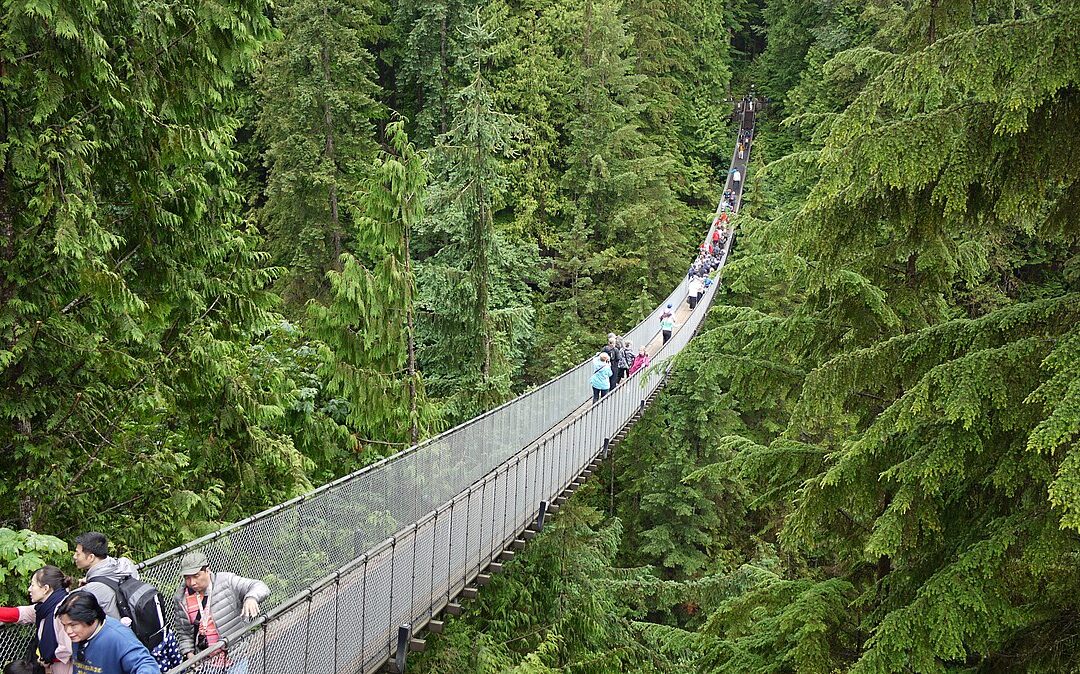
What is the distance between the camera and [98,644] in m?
3.12

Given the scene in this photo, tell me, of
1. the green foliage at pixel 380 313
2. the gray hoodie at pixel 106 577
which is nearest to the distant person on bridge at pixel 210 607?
the gray hoodie at pixel 106 577

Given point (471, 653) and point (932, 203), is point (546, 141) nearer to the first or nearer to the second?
point (471, 653)

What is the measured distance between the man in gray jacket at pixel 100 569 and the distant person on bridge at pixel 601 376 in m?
8.72

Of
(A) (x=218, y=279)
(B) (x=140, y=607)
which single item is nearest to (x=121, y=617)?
(B) (x=140, y=607)

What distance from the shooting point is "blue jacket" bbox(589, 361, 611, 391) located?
12.0 m

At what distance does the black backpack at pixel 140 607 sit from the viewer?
3.56 m

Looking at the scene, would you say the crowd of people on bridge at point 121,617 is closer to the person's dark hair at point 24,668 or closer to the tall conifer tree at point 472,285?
the person's dark hair at point 24,668

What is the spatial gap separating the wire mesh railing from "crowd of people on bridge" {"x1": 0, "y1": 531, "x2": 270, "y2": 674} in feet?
0.37

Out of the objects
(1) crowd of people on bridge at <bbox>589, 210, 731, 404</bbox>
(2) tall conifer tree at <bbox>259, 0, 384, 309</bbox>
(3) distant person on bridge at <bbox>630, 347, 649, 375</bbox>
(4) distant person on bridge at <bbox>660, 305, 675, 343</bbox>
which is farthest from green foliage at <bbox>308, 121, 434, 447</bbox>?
(2) tall conifer tree at <bbox>259, 0, 384, 309</bbox>

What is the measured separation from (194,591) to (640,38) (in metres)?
27.9

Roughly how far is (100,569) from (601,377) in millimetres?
8840

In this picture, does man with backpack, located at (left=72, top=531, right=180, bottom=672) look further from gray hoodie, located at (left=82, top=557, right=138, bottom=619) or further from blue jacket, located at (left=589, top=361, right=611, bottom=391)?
blue jacket, located at (left=589, top=361, right=611, bottom=391)

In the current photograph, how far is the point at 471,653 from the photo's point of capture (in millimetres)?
10664

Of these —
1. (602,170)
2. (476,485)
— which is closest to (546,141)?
(602,170)
